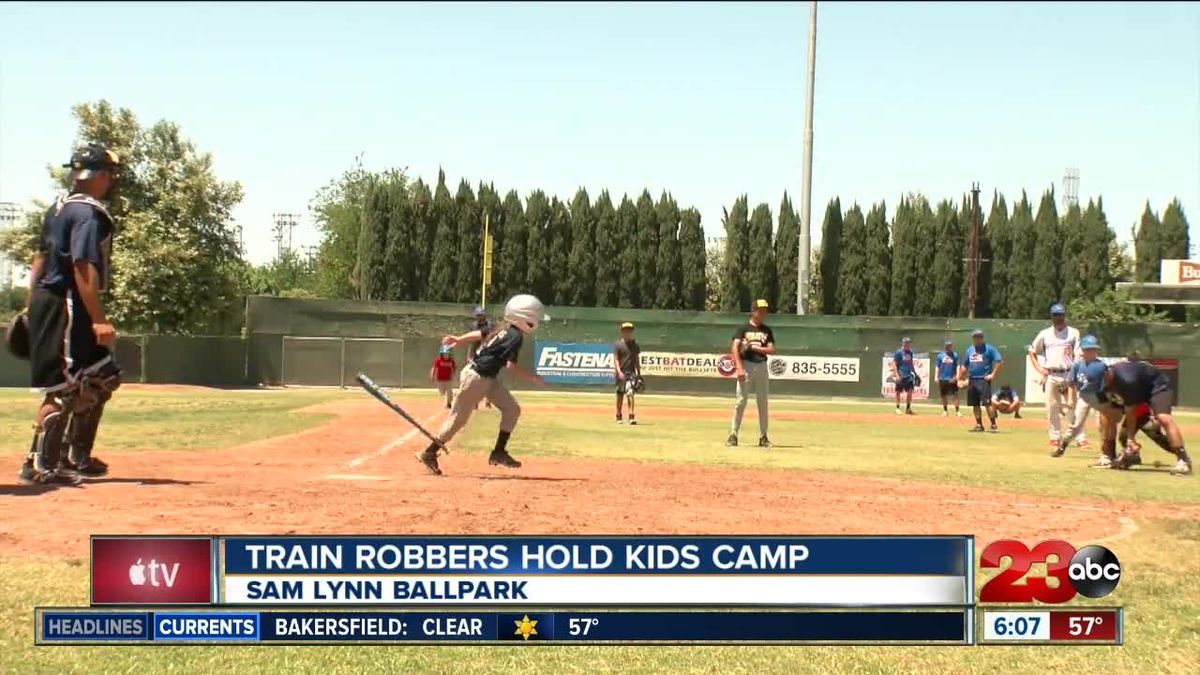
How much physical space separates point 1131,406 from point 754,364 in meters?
4.75

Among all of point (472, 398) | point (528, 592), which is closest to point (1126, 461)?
point (472, 398)

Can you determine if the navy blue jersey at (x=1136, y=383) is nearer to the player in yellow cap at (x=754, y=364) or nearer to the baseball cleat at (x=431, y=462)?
the player in yellow cap at (x=754, y=364)

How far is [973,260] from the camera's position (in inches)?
2299

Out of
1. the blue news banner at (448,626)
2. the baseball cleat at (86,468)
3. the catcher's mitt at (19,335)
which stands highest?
the catcher's mitt at (19,335)

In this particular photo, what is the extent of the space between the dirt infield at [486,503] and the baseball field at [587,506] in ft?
0.10

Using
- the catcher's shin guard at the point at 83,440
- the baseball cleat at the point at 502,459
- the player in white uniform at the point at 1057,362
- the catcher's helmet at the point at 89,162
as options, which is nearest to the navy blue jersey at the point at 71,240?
the catcher's helmet at the point at 89,162

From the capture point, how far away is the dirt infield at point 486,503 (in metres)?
6.53

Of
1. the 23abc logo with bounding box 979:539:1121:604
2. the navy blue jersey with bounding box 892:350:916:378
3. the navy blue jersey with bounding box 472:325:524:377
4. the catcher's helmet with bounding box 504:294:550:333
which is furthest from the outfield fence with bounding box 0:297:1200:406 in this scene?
the 23abc logo with bounding box 979:539:1121:604

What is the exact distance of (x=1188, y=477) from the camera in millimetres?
12281

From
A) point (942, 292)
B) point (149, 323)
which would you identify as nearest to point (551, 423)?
point (149, 323)

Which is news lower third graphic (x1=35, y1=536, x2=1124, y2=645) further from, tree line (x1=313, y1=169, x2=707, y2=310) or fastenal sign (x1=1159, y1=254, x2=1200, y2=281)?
fastenal sign (x1=1159, y1=254, x2=1200, y2=281)

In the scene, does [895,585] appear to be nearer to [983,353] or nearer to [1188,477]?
[1188,477]

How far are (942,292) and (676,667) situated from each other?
5788 cm

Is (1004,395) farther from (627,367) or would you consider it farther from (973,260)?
(973,260)
